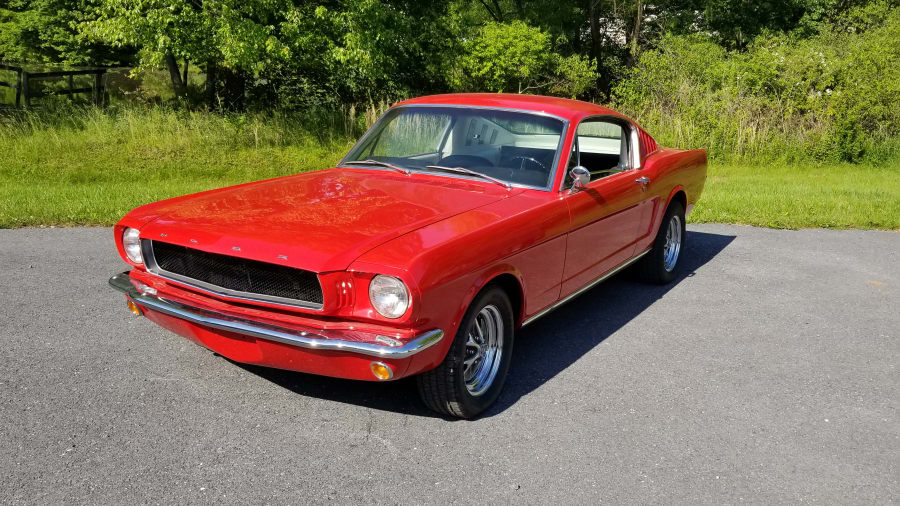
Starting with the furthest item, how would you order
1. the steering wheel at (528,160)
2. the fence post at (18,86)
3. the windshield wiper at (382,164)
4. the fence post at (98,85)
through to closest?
the fence post at (98,85) → the fence post at (18,86) → the windshield wiper at (382,164) → the steering wheel at (528,160)

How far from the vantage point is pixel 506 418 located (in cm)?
392

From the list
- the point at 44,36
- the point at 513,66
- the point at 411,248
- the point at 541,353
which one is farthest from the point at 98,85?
the point at 411,248

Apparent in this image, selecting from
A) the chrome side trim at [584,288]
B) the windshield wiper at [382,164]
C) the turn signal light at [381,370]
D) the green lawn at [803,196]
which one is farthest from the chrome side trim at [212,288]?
the green lawn at [803,196]

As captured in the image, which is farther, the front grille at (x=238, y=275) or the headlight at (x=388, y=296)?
the front grille at (x=238, y=275)

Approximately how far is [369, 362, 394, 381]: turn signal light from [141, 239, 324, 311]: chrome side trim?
1.16ft

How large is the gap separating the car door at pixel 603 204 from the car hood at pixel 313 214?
1.83 feet

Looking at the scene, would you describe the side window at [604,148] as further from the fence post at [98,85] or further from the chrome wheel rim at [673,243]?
the fence post at [98,85]

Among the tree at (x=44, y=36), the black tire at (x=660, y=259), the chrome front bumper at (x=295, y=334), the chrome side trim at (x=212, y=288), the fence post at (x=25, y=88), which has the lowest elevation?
the black tire at (x=660, y=259)

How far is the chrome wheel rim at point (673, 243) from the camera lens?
657 cm

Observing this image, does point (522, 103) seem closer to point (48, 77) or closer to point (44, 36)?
point (48, 77)

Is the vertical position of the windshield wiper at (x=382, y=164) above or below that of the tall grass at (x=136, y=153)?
above

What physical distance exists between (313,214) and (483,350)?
1.12 meters

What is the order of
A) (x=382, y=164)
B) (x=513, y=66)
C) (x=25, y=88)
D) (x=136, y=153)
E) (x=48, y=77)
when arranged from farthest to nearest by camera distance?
(x=513, y=66), (x=48, y=77), (x=25, y=88), (x=136, y=153), (x=382, y=164)

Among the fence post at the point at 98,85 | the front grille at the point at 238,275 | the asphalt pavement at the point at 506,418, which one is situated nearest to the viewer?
the asphalt pavement at the point at 506,418
